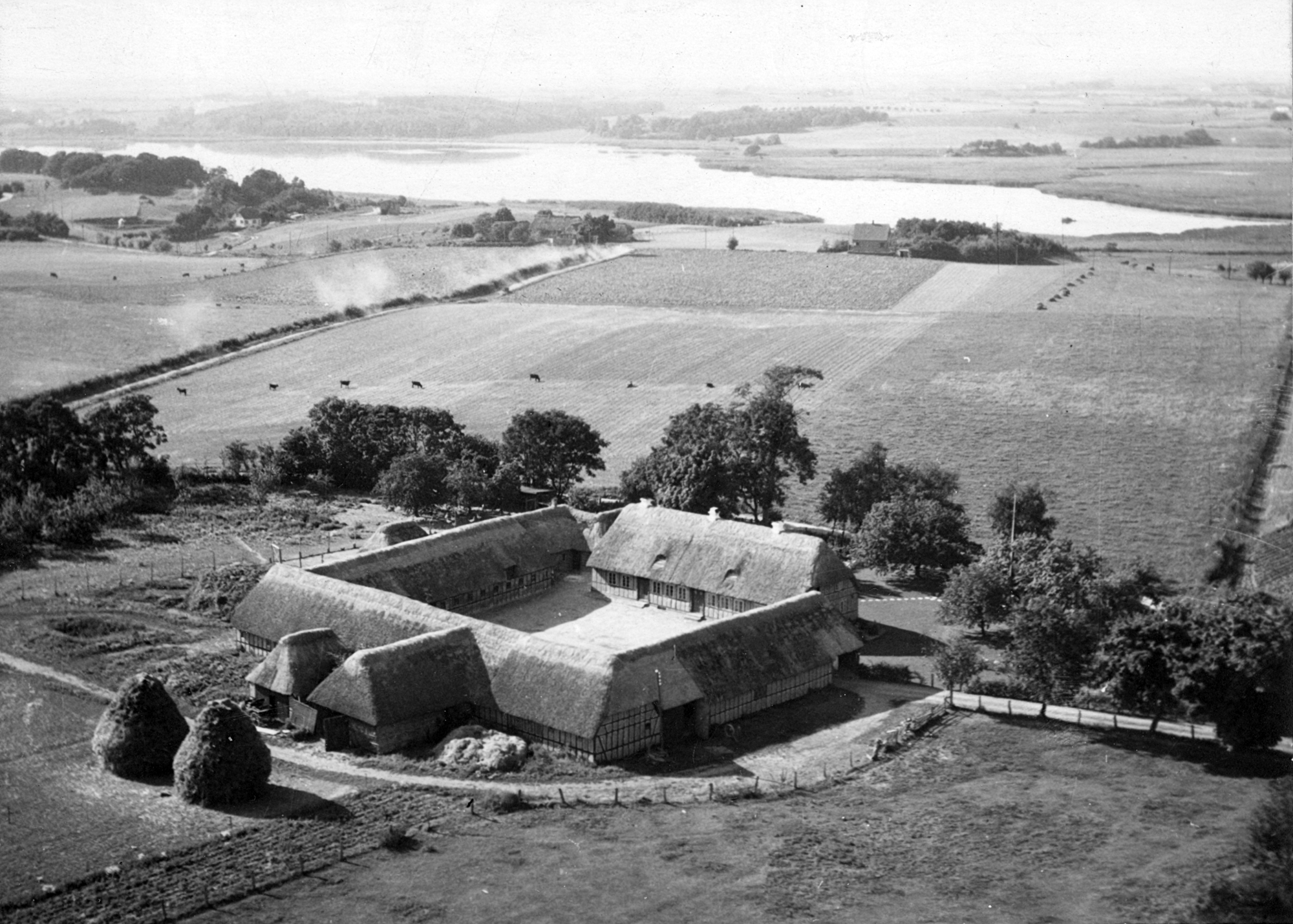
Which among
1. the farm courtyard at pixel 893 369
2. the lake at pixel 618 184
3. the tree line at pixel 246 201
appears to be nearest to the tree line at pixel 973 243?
the farm courtyard at pixel 893 369

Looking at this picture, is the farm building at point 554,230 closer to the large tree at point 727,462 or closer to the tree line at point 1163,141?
the tree line at point 1163,141

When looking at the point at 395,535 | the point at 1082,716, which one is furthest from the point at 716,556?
the point at 1082,716

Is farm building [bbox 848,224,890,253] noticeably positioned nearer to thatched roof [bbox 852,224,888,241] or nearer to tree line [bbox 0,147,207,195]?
thatched roof [bbox 852,224,888,241]

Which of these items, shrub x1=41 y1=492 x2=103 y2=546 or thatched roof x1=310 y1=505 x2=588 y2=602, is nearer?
thatched roof x1=310 y1=505 x2=588 y2=602

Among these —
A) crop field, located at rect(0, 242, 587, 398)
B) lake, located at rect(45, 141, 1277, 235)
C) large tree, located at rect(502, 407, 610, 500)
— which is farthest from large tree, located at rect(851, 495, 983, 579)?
lake, located at rect(45, 141, 1277, 235)

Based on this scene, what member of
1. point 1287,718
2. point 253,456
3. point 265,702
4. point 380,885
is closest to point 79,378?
point 253,456

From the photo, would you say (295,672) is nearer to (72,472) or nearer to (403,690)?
(403,690)
